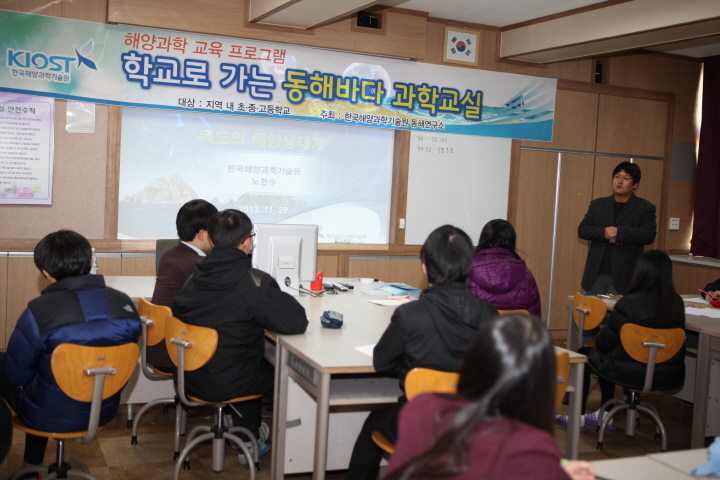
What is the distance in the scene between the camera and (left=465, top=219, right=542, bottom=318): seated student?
3600 millimetres

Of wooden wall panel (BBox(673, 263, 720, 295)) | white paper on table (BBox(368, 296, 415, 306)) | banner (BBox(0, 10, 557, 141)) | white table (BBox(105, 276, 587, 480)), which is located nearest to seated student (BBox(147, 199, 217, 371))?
white table (BBox(105, 276, 587, 480))

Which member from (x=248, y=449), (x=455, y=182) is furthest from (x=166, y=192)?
(x=248, y=449)

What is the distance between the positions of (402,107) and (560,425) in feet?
10.3

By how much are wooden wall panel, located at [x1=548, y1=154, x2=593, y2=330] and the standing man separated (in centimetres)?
159

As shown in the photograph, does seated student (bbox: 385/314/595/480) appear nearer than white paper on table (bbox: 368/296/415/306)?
Yes

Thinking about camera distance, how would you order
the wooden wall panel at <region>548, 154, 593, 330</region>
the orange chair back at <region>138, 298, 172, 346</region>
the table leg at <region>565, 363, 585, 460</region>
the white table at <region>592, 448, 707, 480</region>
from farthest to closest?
the wooden wall panel at <region>548, 154, 593, 330</region>, the orange chair back at <region>138, 298, 172, 346</region>, the table leg at <region>565, 363, 585, 460</region>, the white table at <region>592, 448, 707, 480</region>

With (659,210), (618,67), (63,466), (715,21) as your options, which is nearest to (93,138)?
(63,466)

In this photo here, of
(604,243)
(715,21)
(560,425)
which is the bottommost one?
(560,425)

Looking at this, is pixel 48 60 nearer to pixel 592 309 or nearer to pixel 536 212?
pixel 592 309

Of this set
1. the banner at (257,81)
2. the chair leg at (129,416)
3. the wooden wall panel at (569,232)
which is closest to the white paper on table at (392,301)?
the chair leg at (129,416)

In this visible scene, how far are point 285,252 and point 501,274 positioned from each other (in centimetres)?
126

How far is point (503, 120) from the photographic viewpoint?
639 centimetres

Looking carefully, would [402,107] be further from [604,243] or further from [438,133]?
[604,243]

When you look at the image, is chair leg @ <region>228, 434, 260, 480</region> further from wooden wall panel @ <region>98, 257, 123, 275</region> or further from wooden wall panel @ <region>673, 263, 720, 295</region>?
wooden wall panel @ <region>673, 263, 720, 295</region>
